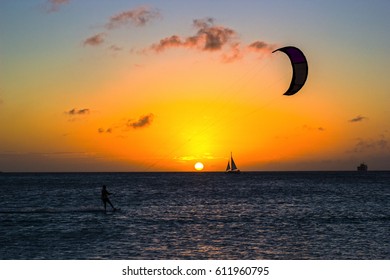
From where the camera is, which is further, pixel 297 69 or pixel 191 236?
pixel 191 236

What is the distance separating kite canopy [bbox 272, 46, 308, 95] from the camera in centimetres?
2375

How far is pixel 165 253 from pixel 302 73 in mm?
10122

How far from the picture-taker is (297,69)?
78.6ft

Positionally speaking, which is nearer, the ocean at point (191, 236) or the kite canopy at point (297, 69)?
the ocean at point (191, 236)

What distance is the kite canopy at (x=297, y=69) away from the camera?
2375 cm

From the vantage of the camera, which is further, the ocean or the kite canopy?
the kite canopy

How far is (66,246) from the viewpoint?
2169 cm

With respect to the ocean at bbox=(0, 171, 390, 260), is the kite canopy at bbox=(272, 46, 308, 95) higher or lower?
higher

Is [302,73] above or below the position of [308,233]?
above

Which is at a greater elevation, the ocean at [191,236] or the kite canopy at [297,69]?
the kite canopy at [297,69]

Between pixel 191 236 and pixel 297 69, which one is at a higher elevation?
pixel 297 69

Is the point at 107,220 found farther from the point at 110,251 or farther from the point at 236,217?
the point at 110,251
